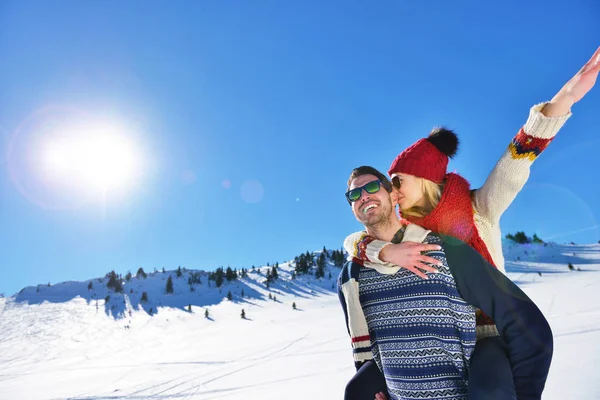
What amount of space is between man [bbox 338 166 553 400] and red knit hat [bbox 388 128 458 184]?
0.64ft

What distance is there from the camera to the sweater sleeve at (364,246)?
208 cm

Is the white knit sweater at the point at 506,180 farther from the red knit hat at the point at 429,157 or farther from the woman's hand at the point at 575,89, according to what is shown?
the red knit hat at the point at 429,157

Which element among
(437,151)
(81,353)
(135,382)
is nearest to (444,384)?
(437,151)

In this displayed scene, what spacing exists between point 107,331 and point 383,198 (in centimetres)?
3087

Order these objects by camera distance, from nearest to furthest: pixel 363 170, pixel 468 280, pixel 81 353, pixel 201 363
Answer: pixel 468 280 → pixel 363 170 → pixel 201 363 → pixel 81 353

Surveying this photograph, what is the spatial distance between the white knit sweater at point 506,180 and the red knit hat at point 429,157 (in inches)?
12.1

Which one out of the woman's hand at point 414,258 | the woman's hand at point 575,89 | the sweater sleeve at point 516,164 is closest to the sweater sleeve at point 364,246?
the woman's hand at point 414,258

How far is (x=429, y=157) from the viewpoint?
2240 mm

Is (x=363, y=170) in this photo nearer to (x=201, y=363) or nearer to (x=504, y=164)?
(x=504, y=164)

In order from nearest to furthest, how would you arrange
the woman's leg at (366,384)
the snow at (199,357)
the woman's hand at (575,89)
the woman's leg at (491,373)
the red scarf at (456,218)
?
the woman's leg at (491,373) → the woman's hand at (575,89) → the red scarf at (456,218) → the woman's leg at (366,384) → the snow at (199,357)

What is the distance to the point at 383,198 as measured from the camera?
7.49ft

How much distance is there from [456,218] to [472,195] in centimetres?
27

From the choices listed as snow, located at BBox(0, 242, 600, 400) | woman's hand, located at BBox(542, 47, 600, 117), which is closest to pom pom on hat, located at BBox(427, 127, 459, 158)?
woman's hand, located at BBox(542, 47, 600, 117)

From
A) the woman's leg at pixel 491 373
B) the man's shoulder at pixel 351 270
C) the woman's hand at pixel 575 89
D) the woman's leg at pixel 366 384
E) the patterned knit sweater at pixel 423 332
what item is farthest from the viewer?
the man's shoulder at pixel 351 270
